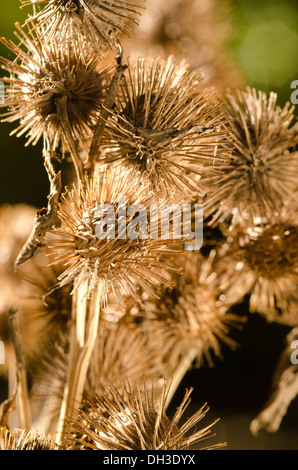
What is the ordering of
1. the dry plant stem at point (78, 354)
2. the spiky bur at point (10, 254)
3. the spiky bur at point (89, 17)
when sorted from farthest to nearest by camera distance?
the spiky bur at point (10, 254) < the dry plant stem at point (78, 354) < the spiky bur at point (89, 17)

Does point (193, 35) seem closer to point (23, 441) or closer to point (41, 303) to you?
point (41, 303)

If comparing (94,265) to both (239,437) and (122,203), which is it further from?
(239,437)

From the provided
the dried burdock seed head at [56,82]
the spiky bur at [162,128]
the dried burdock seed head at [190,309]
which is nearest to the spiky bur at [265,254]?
the dried burdock seed head at [190,309]

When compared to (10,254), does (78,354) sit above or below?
below

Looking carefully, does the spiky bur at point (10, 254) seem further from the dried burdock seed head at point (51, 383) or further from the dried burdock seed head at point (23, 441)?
the dried burdock seed head at point (23, 441)

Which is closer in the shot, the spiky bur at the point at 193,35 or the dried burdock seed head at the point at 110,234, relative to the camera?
the dried burdock seed head at the point at 110,234

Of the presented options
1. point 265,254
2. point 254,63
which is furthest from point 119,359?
point 254,63
